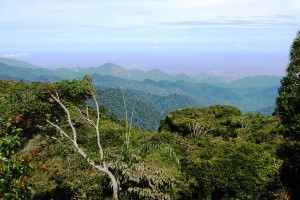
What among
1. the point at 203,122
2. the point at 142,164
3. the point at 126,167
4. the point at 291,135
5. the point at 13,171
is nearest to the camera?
the point at 13,171

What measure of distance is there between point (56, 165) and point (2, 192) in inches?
1047

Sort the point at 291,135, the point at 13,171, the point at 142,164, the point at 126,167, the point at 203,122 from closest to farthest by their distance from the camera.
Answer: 1. the point at 13,171
2. the point at 291,135
3. the point at 126,167
4. the point at 142,164
5. the point at 203,122

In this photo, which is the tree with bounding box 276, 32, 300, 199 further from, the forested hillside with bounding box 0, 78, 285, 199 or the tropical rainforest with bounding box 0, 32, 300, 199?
the forested hillside with bounding box 0, 78, 285, 199

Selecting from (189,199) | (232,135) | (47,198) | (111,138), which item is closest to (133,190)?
(189,199)

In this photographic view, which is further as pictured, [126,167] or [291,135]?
[126,167]

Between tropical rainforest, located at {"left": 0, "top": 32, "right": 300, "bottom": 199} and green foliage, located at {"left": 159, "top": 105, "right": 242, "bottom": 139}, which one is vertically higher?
tropical rainforest, located at {"left": 0, "top": 32, "right": 300, "bottom": 199}

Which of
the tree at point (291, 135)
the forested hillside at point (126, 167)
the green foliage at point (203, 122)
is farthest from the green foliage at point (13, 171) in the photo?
the green foliage at point (203, 122)

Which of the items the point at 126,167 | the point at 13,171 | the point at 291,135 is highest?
the point at 13,171

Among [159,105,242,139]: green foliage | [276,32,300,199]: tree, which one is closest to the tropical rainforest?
[276,32,300,199]: tree

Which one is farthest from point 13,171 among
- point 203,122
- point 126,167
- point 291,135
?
point 203,122

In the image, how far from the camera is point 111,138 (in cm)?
4884

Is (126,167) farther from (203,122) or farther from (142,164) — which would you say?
(203,122)

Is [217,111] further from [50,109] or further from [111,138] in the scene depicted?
[50,109]

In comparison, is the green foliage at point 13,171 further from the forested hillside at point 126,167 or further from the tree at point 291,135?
the tree at point 291,135
